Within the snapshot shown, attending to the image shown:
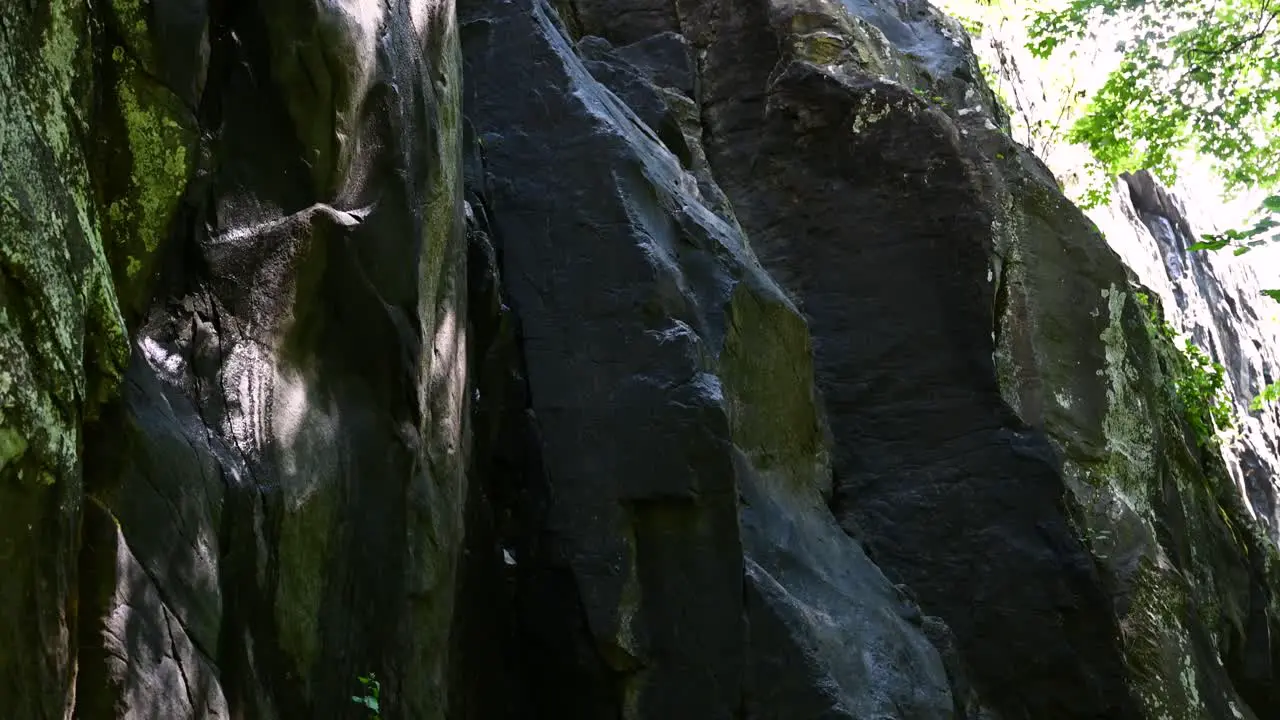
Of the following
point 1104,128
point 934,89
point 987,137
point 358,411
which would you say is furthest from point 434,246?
point 1104,128

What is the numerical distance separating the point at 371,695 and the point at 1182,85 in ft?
33.9

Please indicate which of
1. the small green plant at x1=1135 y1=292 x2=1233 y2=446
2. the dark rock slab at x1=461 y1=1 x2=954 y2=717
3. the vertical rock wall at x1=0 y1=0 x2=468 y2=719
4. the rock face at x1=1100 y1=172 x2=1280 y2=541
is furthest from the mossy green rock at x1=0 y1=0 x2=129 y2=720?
the rock face at x1=1100 y1=172 x2=1280 y2=541

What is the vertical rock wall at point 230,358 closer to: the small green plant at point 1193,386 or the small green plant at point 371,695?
the small green plant at point 371,695

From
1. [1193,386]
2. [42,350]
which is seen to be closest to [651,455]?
[42,350]

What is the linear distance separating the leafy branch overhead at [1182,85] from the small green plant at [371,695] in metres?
9.23

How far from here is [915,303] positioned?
29.4 feet

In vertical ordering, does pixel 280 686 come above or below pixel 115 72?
below

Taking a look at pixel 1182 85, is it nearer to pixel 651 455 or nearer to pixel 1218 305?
pixel 651 455

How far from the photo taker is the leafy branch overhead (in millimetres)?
11695

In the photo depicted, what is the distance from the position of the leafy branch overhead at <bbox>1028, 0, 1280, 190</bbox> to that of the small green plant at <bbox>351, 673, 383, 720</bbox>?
9.23 meters

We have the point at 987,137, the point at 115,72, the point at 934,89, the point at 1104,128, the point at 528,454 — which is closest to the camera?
the point at 115,72

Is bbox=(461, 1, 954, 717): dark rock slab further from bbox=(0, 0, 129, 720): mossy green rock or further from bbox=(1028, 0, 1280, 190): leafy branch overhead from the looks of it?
bbox=(1028, 0, 1280, 190): leafy branch overhead

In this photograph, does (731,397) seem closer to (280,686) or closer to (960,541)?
(960,541)

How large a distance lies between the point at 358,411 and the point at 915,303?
4.93 meters
